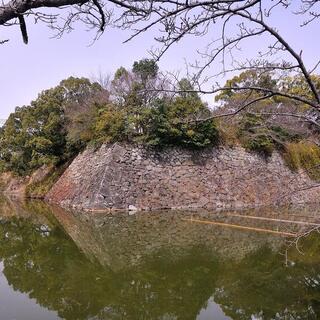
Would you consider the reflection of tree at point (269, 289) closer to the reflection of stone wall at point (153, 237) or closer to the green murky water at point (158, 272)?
the green murky water at point (158, 272)

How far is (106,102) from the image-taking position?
58.6ft

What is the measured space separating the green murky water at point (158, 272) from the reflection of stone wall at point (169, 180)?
456cm

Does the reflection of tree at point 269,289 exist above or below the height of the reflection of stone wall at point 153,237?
below

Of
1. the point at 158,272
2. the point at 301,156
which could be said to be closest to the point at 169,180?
the point at 301,156

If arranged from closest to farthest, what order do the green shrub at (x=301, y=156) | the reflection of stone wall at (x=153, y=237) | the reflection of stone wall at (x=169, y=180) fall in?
the reflection of stone wall at (x=153, y=237) < the reflection of stone wall at (x=169, y=180) < the green shrub at (x=301, y=156)

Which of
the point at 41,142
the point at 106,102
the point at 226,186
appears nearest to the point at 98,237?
the point at 226,186

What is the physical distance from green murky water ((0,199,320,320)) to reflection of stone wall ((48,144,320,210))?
14.9 ft

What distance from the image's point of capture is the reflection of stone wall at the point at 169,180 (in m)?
15.4

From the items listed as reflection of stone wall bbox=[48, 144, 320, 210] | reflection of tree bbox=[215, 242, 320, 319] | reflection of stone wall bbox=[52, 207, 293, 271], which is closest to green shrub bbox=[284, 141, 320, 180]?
reflection of stone wall bbox=[48, 144, 320, 210]

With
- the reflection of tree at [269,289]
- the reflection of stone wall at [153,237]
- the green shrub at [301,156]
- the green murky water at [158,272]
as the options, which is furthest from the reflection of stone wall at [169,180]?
the reflection of tree at [269,289]

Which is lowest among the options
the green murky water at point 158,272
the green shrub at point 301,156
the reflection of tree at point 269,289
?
the reflection of tree at point 269,289

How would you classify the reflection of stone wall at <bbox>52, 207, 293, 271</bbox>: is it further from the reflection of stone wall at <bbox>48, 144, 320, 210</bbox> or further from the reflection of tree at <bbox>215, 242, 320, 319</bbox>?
the reflection of stone wall at <bbox>48, 144, 320, 210</bbox>

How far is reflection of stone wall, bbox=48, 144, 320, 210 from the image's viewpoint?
1541cm

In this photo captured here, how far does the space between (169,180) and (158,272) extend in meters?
10.1
